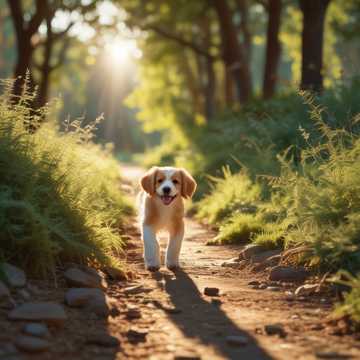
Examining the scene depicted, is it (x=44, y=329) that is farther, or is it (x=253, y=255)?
(x=253, y=255)

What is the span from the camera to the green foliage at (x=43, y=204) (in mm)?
5418

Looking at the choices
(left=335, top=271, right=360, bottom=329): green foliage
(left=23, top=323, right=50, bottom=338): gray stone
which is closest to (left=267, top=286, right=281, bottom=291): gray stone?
(left=335, top=271, right=360, bottom=329): green foliage

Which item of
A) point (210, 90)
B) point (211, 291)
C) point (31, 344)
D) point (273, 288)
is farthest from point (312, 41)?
point (210, 90)

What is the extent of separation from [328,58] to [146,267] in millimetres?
A: 28314

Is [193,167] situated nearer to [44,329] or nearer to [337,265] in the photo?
[337,265]

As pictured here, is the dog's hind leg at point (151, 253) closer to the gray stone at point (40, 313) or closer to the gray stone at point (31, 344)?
the gray stone at point (40, 313)

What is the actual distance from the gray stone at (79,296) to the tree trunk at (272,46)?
1500 centimetres

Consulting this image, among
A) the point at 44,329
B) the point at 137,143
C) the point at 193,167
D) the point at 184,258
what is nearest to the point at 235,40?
the point at 193,167

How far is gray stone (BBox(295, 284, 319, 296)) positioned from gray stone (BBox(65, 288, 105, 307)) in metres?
1.75

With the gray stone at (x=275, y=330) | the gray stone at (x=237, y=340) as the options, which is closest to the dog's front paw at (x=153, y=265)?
the gray stone at (x=275, y=330)

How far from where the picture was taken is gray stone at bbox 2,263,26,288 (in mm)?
4989

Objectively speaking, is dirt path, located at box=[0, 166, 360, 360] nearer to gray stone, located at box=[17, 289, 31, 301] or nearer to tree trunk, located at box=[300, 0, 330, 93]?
gray stone, located at box=[17, 289, 31, 301]

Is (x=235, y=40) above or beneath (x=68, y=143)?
→ above

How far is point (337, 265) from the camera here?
5.56 metres
